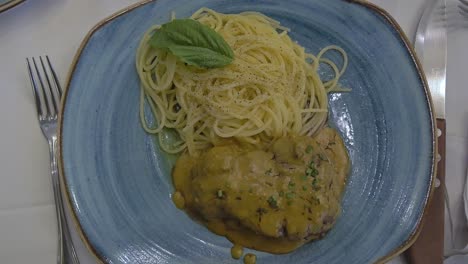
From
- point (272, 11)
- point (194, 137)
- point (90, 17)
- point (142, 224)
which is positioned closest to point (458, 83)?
point (272, 11)

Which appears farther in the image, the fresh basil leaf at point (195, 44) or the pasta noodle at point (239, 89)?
the pasta noodle at point (239, 89)

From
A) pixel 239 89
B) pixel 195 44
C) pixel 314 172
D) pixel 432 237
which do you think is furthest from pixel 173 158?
pixel 432 237

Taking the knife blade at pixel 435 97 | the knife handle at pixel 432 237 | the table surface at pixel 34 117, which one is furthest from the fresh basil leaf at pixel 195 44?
the knife handle at pixel 432 237

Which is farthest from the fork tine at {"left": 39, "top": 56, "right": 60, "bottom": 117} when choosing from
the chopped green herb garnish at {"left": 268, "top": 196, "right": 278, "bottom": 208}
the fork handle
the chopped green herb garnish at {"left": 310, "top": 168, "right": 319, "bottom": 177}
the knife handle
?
the knife handle

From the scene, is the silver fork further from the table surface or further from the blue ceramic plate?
the blue ceramic plate

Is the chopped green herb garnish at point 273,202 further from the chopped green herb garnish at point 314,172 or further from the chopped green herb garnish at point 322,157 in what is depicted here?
the chopped green herb garnish at point 322,157
